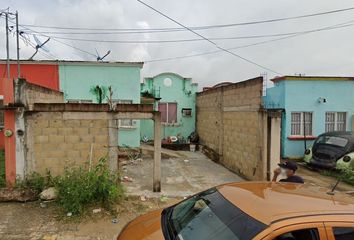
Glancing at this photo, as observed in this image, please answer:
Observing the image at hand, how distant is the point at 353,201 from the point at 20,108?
7194mm

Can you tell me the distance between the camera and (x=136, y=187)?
8.41 meters

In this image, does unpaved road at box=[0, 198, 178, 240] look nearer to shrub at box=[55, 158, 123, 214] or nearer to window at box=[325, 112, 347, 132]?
shrub at box=[55, 158, 123, 214]

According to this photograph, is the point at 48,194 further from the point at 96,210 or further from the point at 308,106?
the point at 308,106

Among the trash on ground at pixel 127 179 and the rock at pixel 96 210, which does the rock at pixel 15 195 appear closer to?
the rock at pixel 96 210

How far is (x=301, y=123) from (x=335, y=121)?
179cm

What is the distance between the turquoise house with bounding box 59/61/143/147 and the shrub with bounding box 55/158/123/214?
7173mm

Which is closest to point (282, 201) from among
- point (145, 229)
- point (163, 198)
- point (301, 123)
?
point (145, 229)

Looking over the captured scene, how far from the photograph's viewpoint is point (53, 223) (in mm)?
5699

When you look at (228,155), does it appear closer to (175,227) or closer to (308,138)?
(308,138)

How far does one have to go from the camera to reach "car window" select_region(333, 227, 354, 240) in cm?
213

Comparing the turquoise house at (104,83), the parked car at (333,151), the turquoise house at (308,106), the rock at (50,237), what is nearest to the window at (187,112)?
the turquoise house at (104,83)

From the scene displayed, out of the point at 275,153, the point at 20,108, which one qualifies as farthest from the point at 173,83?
the point at 20,108

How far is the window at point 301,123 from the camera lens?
45.3ft

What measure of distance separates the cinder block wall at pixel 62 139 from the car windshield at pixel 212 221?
15.6 ft
